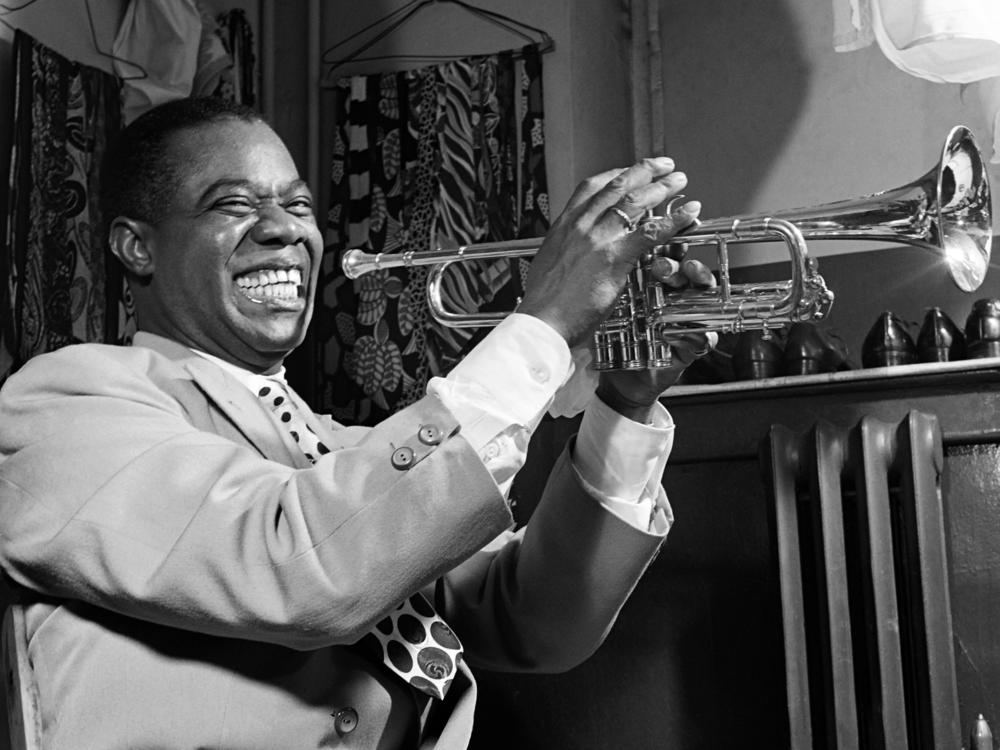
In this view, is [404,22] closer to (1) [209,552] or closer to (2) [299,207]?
(2) [299,207]

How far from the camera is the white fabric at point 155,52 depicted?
2842 millimetres

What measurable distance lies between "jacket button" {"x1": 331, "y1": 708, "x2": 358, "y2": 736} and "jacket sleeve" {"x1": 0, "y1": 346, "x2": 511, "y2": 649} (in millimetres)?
139

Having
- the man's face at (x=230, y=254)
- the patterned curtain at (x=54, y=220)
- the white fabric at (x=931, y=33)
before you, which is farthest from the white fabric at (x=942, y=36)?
the patterned curtain at (x=54, y=220)

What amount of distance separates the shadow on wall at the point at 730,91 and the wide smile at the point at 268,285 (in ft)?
5.62

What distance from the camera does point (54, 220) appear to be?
2.51 metres

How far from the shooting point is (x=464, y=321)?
1.63 meters

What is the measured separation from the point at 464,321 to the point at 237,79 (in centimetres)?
179

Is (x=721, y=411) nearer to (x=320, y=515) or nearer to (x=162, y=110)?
(x=162, y=110)

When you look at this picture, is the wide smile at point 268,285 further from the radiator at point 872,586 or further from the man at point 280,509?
the radiator at point 872,586

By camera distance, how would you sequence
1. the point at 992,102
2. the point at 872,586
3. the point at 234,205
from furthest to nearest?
the point at 992,102 → the point at 872,586 → the point at 234,205

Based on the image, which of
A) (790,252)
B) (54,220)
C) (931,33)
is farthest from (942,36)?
(54,220)

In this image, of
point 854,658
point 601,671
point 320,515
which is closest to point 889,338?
point 854,658

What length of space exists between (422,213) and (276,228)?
1.55 metres

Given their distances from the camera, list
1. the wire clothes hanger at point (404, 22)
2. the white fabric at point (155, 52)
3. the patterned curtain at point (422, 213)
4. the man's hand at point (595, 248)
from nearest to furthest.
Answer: the man's hand at point (595, 248), the white fabric at point (155, 52), the patterned curtain at point (422, 213), the wire clothes hanger at point (404, 22)
